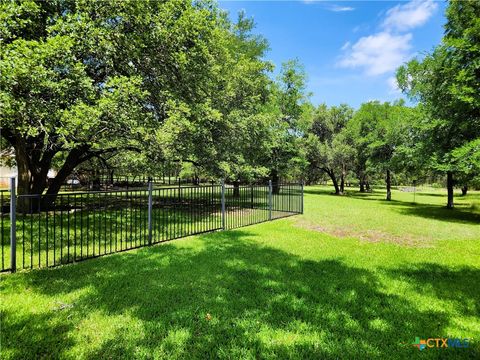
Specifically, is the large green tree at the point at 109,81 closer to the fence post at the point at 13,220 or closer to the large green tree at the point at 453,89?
the fence post at the point at 13,220

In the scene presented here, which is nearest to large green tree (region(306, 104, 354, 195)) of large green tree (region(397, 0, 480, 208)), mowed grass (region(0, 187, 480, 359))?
large green tree (region(397, 0, 480, 208))

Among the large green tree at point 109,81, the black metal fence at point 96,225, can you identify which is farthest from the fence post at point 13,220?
the large green tree at point 109,81

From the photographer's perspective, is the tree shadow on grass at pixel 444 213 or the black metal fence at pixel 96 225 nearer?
the black metal fence at pixel 96 225

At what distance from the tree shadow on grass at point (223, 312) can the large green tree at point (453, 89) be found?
9.01 meters

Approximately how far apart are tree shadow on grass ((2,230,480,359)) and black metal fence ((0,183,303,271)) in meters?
0.85

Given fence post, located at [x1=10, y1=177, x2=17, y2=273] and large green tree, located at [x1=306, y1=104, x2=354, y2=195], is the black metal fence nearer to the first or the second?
fence post, located at [x1=10, y1=177, x2=17, y2=273]

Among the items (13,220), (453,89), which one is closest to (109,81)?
(13,220)

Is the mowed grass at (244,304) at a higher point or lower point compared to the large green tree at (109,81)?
lower

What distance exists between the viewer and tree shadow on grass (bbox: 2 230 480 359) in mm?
3018

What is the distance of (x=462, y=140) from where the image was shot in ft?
A: 46.1

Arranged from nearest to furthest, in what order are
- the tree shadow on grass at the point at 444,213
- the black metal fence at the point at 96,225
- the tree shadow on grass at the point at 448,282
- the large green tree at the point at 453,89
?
the tree shadow on grass at the point at 448,282 < the black metal fence at the point at 96,225 < the large green tree at the point at 453,89 < the tree shadow on grass at the point at 444,213

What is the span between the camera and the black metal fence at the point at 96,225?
566cm

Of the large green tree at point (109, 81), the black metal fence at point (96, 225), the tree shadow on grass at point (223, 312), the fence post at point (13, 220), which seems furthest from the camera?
the large green tree at point (109, 81)

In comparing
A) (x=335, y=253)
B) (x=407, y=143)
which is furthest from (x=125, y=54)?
(x=407, y=143)
